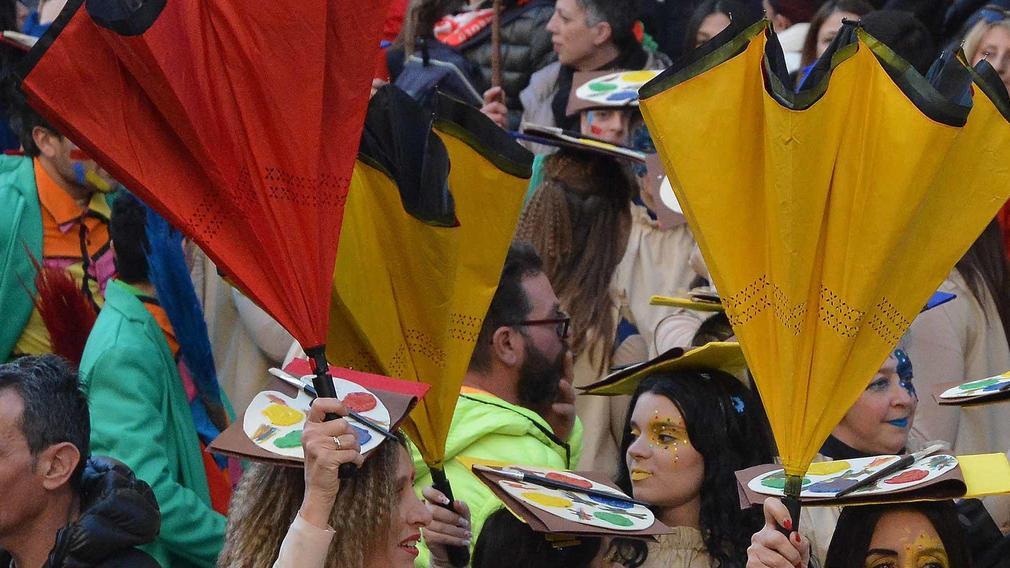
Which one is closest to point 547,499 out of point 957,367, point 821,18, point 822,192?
point 822,192

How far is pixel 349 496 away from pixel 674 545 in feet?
3.78

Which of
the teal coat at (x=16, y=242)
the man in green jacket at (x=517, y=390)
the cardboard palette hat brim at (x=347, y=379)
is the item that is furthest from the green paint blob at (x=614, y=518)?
the teal coat at (x=16, y=242)

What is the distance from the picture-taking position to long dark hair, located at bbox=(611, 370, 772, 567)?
4.49 meters

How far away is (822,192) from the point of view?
11.1 ft

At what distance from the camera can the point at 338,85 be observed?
12.0 ft

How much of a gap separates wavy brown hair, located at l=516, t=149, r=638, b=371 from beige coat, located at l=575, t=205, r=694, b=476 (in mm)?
77

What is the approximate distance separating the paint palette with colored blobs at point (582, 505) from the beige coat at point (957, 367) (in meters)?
1.77

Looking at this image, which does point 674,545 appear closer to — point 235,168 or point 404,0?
point 235,168

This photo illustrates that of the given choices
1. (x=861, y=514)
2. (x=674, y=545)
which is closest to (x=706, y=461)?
(x=674, y=545)

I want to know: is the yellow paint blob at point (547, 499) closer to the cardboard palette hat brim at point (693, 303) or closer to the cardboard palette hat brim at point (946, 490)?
the cardboard palette hat brim at point (946, 490)

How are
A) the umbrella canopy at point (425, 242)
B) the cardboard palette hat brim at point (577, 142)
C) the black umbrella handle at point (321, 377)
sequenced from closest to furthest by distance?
the black umbrella handle at point (321, 377) → the umbrella canopy at point (425, 242) → the cardboard palette hat brim at point (577, 142)

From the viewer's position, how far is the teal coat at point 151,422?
16.5 ft

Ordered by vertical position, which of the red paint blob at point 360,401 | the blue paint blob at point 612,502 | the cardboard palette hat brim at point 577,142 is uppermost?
the cardboard palette hat brim at point 577,142

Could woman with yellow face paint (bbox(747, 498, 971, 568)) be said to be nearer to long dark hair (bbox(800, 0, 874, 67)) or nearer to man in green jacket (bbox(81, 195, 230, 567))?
man in green jacket (bbox(81, 195, 230, 567))
